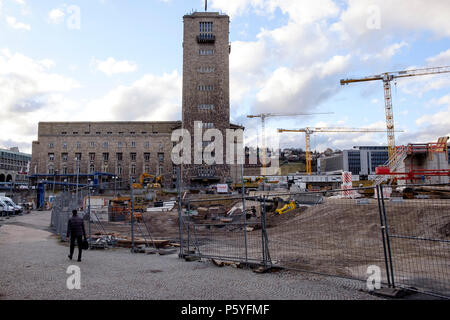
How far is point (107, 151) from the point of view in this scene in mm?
98312

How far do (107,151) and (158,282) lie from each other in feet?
317

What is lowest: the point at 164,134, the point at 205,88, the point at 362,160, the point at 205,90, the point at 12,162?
the point at 362,160

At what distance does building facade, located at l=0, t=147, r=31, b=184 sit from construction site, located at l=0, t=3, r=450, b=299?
2057 inches

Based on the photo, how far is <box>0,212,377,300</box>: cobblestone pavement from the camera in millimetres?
6660

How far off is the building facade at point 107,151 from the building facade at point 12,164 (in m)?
49.3

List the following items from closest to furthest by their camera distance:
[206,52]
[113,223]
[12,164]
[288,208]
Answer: [288,208], [113,223], [206,52], [12,164]

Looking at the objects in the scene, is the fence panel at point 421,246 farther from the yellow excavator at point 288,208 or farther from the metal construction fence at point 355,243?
the yellow excavator at point 288,208

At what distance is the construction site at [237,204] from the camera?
929cm

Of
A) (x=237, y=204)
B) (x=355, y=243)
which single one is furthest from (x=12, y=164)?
(x=355, y=243)

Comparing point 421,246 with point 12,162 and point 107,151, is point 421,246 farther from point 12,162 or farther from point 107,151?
point 12,162

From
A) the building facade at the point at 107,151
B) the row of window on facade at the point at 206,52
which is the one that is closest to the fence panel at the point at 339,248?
the row of window on facade at the point at 206,52

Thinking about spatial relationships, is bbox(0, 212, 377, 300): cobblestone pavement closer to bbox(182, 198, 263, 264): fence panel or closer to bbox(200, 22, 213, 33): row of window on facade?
bbox(182, 198, 263, 264): fence panel
